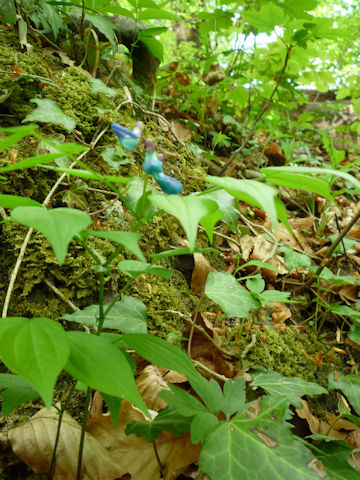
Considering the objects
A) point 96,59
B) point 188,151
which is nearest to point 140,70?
point 96,59

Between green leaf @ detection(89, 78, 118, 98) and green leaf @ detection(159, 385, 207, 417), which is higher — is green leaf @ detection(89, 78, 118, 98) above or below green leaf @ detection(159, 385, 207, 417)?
above

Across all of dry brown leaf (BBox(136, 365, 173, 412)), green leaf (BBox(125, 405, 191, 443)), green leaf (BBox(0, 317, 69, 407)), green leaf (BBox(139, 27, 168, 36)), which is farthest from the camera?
green leaf (BBox(139, 27, 168, 36))

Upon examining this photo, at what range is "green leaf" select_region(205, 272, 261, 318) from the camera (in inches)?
54.4

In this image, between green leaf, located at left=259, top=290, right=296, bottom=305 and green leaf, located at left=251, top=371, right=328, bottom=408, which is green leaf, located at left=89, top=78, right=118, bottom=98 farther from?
green leaf, located at left=251, top=371, right=328, bottom=408

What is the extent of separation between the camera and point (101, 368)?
65 cm

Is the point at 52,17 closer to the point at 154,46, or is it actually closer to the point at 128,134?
the point at 154,46

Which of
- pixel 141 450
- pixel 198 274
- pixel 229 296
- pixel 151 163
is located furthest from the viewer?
pixel 198 274

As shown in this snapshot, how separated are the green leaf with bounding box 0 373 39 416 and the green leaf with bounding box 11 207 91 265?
0.48 metres

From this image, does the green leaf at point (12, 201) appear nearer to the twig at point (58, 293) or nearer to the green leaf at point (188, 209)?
the green leaf at point (188, 209)

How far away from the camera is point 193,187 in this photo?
98.2 inches

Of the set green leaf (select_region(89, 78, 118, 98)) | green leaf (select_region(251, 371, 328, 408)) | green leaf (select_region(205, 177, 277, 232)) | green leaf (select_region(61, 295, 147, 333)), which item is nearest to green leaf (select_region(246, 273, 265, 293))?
green leaf (select_region(251, 371, 328, 408))

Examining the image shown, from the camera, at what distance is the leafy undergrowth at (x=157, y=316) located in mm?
676

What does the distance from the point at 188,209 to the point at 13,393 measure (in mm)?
648

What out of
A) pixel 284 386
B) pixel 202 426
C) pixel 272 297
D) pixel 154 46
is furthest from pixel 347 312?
pixel 154 46
